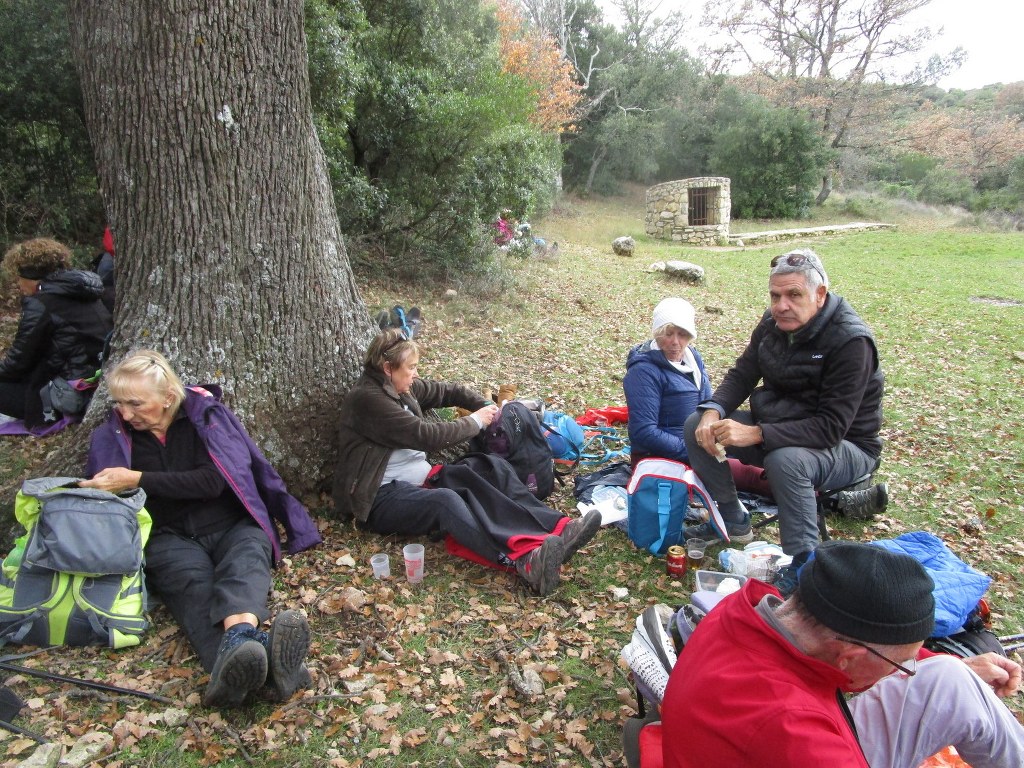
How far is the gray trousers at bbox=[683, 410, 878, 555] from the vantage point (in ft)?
11.2

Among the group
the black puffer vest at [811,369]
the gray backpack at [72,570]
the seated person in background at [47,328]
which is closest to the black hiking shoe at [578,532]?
the black puffer vest at [811,369]

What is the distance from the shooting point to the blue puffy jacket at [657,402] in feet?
13.7

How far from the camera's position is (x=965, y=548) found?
13.4ft

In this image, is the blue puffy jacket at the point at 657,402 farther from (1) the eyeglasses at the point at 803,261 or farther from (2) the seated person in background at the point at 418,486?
(1) the eyeglasses at the point at 803,261

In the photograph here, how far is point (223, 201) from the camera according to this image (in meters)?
3.84

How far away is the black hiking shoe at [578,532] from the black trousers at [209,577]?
5.14ft

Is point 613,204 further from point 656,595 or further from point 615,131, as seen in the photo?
point 656,595

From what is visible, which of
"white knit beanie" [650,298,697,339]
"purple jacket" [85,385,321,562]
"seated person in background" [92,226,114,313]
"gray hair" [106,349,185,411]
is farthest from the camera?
"seated person in background" [92,226,114,313]

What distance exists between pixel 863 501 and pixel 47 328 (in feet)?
19.9

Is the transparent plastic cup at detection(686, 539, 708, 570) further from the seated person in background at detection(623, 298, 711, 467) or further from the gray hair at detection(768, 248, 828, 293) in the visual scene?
the gray hair at detection(768, 248, 828, 293)

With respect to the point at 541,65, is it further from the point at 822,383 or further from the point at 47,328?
the point at 822,383

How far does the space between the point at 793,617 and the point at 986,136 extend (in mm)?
39110

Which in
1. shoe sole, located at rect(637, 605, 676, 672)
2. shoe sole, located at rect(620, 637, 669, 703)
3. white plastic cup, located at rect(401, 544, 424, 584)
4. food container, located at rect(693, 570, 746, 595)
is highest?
shoe sole, located at rect(637, 605, 676, 672)

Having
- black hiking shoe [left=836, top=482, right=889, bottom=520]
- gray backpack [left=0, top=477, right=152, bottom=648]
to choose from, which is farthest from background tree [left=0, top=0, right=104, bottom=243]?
black hiking shoe [left=836, top=482, right=889, bottom=520]
